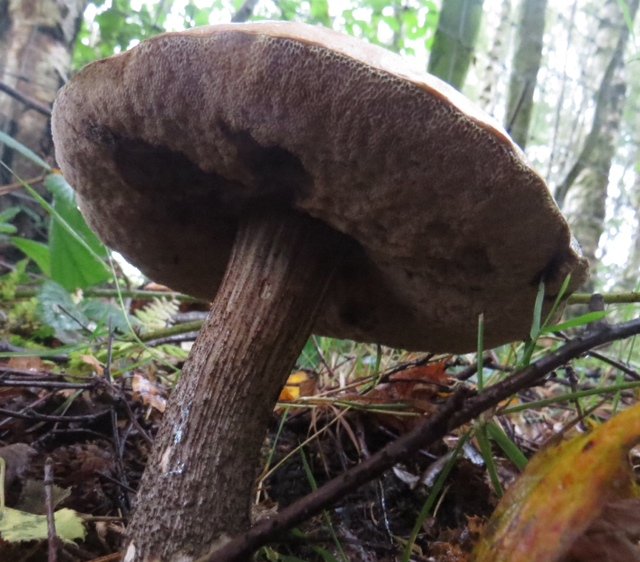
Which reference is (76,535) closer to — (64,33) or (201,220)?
(201,220)

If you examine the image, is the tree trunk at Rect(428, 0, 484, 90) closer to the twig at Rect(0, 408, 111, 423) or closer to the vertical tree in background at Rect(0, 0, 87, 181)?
the vertical tree in background at Rect(0, 0, 87, 181)

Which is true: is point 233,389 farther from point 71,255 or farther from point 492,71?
point 492,71

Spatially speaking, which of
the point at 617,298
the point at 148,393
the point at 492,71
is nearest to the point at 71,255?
the point at 148,393

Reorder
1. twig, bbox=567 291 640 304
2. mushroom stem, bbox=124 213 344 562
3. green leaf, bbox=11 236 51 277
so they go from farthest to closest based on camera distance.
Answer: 1. green leaf, bbox=11 236 51 277
2. twig, bbox=567 291 640 304
3. mushroom stem, bbox=124 213 344 562

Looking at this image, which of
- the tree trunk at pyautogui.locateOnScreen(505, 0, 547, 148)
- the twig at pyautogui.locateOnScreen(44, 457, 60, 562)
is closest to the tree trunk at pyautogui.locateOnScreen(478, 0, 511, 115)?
the tree trunk at pyautogui.locateOnScreen(505, 0, 547, 148)

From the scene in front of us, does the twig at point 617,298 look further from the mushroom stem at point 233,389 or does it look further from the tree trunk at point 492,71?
the tree trunk at point 492,71

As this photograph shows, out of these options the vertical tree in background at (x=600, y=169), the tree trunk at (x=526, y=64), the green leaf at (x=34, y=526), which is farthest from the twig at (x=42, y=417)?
the vertical tree in background at (x=600, y=169)
